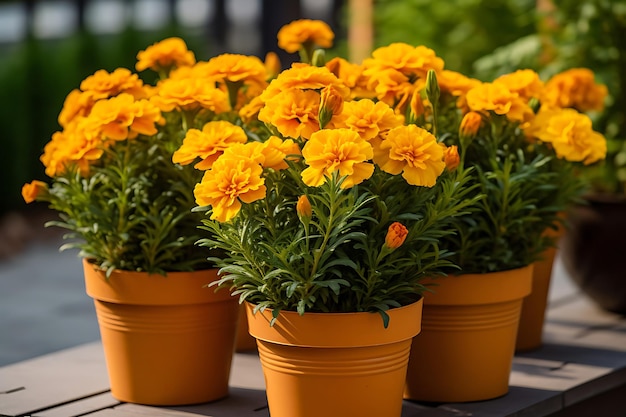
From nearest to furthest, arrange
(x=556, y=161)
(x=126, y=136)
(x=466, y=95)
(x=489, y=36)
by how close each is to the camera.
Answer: (x=126, y=136) → (x=466, y=95) → (x=556, y=161) → (x=489, y=36)

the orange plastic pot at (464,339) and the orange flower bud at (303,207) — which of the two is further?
the orange plastic pot at (464,339)

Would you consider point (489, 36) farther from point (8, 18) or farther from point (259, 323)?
point (8, 18)

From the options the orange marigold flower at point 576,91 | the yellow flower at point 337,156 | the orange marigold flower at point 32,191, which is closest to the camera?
the yellow flower at point 337,156

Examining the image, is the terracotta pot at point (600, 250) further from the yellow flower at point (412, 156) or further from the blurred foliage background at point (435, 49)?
the yellow flower at point (412, 156)

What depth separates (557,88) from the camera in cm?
253

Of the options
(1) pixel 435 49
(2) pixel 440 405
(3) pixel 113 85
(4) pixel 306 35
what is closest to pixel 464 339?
(2) pixel 440 405

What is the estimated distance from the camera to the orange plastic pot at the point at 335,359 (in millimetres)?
1768

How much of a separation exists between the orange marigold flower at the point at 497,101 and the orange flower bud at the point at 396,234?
19.2 inches

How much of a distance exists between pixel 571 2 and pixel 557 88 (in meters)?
0.79

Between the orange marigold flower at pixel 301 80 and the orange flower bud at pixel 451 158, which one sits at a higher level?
the orange marigold flower at pixel 301 80

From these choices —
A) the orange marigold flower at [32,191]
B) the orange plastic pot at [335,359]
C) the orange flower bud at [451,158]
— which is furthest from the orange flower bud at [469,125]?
the orange marigold flower at [32,191]

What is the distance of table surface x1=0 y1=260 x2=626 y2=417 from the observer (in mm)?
2072

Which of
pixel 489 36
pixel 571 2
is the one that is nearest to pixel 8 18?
pixel 489 36

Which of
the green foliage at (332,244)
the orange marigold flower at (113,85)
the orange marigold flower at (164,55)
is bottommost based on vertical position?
the green foliage at (332,244)
